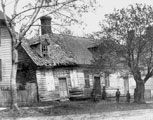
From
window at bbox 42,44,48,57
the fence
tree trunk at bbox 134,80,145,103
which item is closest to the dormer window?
window at bbox 42,44,48,57

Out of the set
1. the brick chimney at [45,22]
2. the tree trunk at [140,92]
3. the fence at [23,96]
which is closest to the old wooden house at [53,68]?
the brick chimney at [45,22]

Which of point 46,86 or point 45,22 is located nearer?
point 46,86

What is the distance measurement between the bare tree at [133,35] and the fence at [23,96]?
7291mm

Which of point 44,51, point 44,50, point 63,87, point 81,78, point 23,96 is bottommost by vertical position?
point 23,96

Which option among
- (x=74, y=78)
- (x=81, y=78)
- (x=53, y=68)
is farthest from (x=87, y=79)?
(x=53, y=68)

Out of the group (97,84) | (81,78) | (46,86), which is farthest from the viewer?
(97,84)

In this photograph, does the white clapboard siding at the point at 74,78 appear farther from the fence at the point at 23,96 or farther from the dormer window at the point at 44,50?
the fence at the point at 23,96

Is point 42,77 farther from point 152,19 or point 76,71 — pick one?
point 152,19

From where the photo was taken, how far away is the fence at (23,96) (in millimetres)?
22328

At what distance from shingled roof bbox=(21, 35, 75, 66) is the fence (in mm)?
2434

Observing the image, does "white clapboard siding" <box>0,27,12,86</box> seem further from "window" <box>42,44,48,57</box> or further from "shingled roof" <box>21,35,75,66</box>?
"window" <box>42,44,48,57</box>

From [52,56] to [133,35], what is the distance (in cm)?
823

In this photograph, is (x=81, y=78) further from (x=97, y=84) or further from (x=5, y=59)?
(x=5, y=59)

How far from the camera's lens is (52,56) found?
28.4 metres
